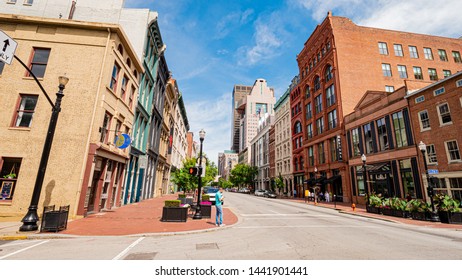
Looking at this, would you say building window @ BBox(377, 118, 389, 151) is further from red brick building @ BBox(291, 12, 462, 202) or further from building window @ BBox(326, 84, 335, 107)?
building window @ BBox(326, 84, 335, 107)

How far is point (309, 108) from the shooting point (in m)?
42.8

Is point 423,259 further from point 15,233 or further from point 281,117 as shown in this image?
point 281,117

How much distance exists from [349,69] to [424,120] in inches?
623

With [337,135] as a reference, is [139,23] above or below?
above

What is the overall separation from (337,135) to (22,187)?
3461 centimetres

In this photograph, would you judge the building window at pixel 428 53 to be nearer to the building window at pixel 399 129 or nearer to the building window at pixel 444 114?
the building window at pixel 399 129

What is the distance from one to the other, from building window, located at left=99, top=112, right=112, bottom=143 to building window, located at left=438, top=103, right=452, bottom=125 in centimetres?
2708

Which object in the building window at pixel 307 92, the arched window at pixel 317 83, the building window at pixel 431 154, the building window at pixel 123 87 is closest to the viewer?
the building window at pixel 123 87

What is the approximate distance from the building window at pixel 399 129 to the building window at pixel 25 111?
103 ft

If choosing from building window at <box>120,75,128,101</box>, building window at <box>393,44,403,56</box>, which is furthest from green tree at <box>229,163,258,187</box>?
building window at <box>120,75,128,101</box>

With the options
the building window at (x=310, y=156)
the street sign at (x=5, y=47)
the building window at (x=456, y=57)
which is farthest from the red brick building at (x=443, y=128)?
the building window at (x=456, y=57)

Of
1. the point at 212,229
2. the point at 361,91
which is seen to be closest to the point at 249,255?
the point at 212,229

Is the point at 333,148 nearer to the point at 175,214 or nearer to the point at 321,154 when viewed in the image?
the point at 321,154

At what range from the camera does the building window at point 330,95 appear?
34750 mm
